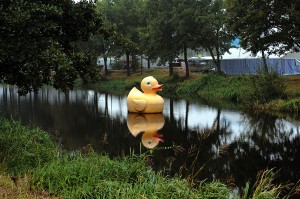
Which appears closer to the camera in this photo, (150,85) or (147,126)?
(147,126)

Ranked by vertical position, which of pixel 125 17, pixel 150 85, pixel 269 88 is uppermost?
pixel 125 17

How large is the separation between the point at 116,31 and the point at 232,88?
22.7m

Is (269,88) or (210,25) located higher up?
(210,25)

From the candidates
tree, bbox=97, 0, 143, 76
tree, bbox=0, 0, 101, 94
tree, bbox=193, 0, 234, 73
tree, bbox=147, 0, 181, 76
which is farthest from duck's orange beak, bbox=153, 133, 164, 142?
tree, bbox=97, 0, 143, 76

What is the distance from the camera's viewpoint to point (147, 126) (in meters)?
19.9

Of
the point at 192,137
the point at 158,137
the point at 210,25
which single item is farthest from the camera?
the point at 210,25

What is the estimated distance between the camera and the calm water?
1162cm

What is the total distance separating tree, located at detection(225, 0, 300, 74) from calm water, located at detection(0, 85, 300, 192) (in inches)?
226

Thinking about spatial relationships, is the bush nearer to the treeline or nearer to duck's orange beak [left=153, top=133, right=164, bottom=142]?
the treeline

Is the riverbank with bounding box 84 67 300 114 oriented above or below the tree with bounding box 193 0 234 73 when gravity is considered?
below

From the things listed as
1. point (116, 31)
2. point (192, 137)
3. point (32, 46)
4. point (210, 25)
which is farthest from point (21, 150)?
point (210, 25)

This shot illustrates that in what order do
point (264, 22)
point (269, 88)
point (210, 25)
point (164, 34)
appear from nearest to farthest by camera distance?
point (269, 88)
point (264, 22)
point (210, 25)
point (164, 34)

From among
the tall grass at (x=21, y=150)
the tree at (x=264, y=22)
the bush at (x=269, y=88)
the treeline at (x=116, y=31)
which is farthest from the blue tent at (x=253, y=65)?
the tall grass at (x=21, y=150)

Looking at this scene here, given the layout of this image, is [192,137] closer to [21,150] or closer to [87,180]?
[21,150]
